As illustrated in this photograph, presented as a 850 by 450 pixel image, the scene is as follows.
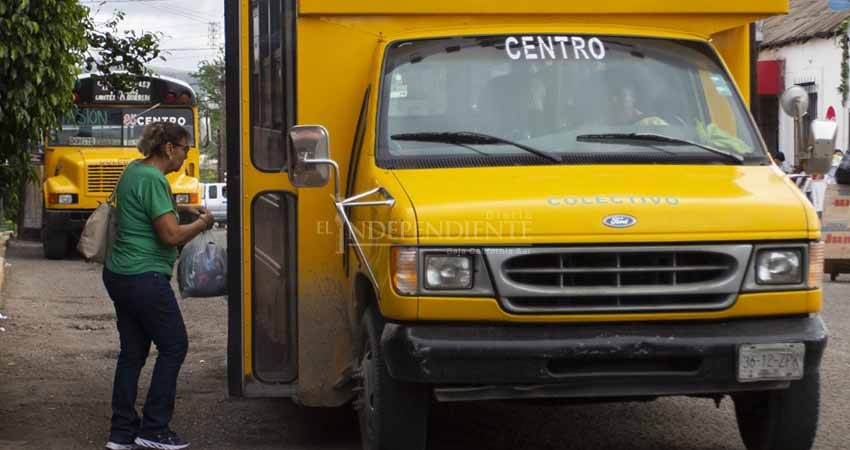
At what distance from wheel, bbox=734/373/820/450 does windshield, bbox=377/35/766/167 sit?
108 centimetres

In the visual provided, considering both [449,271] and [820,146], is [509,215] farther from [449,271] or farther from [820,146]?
[820,146]

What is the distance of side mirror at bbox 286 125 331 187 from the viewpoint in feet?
20.8

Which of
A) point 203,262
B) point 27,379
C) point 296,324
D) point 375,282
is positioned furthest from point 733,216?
point 27,379

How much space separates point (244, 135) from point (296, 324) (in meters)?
0.98

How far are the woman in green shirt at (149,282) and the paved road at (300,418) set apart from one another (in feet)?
1.03

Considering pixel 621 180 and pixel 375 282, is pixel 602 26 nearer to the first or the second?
pixel 621 180

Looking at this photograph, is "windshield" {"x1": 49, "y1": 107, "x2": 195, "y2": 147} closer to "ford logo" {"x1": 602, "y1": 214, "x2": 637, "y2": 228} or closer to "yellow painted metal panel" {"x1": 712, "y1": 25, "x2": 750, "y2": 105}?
"yellow painted metal panel" {"x1": 712, "y1": 25, "x2": 750, "y2": 105}

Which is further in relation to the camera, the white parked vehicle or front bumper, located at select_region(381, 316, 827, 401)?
the white parked vehicle

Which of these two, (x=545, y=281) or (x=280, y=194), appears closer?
(x=545, y=281)

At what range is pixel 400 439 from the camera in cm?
612

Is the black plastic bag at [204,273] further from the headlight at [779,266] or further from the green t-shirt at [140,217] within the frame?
the headlight at [779,266]

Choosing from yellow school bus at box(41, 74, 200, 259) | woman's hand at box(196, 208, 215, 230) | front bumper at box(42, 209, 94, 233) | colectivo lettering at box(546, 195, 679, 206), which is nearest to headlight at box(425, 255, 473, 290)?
colectivo lettering at box(546, 195, 679, 206)

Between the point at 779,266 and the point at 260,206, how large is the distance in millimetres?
2622

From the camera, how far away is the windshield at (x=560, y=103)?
21.8ft
